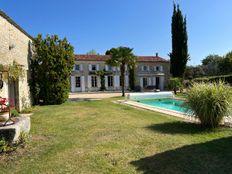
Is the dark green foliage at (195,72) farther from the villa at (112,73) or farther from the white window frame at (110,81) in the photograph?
the white window frame at (110,81)

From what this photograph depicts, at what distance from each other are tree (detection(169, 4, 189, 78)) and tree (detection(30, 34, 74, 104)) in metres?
17.8

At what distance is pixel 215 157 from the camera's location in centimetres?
409

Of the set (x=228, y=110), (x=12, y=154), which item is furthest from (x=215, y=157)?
(x=12, y=154)

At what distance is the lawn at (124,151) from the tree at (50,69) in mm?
7769

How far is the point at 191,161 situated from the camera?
154 inches

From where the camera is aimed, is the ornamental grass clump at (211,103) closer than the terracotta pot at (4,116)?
No

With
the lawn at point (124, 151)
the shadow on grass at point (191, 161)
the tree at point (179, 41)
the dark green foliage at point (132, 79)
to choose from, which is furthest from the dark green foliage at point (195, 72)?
the shadow on grass at point (191, 161)

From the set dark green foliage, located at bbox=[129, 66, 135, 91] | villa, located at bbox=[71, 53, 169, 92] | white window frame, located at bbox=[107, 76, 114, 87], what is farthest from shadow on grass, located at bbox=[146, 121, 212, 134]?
dark green foliage, located at bbox=[129, 66, 135, 91]

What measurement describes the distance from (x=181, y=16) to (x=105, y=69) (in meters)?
14.0

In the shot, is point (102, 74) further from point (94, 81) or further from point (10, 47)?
point (10, 47)

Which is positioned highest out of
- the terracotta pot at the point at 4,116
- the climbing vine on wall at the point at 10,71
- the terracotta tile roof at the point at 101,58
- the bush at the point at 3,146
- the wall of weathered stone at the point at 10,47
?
the terracotta tile roof at the point at 101,58

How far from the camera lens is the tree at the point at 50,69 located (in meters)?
13.7

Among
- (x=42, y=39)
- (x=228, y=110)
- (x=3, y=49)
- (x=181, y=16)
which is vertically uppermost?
(x=181, y=16)

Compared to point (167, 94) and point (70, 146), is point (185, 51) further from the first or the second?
point (70, 146)
